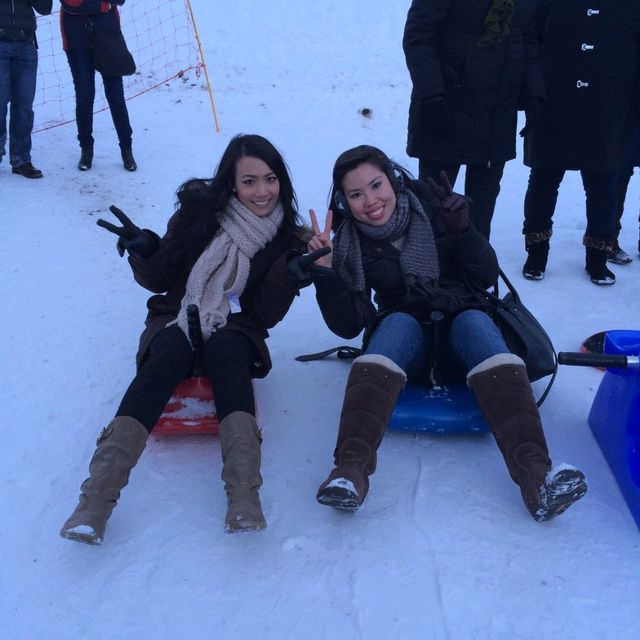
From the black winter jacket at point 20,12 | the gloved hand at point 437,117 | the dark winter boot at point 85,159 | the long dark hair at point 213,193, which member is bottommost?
the dark winter boot at point 85,159

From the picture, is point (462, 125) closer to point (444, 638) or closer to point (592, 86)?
point (592, 86)

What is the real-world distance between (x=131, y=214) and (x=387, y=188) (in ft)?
8.31

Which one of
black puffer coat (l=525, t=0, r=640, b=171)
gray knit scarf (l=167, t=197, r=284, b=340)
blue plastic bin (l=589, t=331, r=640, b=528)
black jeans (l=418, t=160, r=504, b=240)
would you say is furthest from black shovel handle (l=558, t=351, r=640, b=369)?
black puffer coat (l=525, t=0, r=640, b=171)

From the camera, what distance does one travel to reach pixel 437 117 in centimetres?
329

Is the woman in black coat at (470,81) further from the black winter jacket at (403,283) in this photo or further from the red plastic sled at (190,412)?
the red plastic sled at (190,412)

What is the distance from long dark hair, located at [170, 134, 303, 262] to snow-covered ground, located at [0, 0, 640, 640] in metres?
0.66

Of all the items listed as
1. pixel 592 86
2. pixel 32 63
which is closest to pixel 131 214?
pixel 32 63

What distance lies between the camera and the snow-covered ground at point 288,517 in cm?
170

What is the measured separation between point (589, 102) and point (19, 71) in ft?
12.0

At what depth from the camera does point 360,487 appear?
1.89m

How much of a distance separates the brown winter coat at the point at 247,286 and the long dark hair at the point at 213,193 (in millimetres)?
38

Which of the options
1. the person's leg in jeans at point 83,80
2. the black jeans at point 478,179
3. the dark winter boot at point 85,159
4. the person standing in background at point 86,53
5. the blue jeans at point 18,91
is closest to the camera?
the black jeans at point 478,179

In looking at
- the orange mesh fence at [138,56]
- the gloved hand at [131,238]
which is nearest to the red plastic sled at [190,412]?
the gloved hand at [131,238]

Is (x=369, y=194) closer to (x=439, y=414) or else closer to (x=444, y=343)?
(x=444, y=343)
